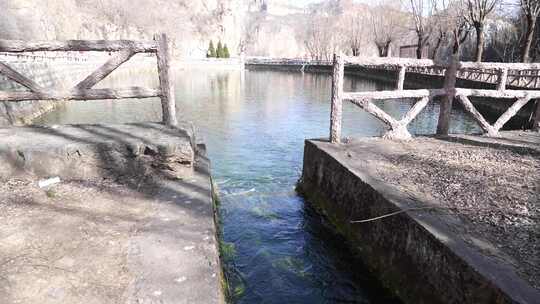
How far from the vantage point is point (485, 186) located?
182 inches

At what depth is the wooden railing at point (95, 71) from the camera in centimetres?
485

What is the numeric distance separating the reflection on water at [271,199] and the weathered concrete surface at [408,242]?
37 cm

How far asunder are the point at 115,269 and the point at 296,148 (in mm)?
9245

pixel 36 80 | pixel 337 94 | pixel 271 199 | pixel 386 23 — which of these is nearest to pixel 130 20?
pixel 386 23

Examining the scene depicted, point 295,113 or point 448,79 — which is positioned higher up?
point 448,79

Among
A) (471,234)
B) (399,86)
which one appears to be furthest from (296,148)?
(471,234)

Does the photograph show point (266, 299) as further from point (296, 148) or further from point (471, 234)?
point (296, 148)

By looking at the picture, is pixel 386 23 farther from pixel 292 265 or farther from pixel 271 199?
pixel 292 265

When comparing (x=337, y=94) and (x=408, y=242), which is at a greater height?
(x=337, y=94)

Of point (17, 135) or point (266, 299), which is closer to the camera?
point (266, 299)

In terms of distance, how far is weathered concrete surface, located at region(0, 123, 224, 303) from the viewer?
265 centimetres

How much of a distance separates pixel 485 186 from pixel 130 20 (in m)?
86.9

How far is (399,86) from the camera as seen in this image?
7113mm

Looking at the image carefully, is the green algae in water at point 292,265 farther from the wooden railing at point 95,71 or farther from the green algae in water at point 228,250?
the wooden railing at point 95,71
